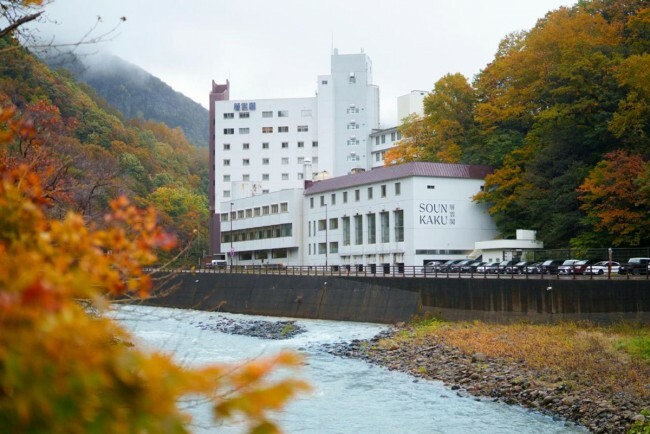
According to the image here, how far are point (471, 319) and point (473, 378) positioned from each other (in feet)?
47.2

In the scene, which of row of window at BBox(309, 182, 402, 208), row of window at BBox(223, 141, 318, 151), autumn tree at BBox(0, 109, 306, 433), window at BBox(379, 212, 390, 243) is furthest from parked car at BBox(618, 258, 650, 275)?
row of window at BBox(223, 141, 318, 151)

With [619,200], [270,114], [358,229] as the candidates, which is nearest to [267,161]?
[270,114]

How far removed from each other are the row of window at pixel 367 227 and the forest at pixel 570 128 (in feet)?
23.9

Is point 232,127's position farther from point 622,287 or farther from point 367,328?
point 622,287

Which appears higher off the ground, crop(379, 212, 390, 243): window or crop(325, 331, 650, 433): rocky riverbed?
crop(379, 212, 390, 243): window

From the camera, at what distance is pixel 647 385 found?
20953 millimetres

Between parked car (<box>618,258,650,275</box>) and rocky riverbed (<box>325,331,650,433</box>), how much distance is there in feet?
36.7

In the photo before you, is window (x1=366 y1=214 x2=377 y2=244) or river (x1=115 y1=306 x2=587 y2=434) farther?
window (x1=366 y1=214 x2=377 y2=244)

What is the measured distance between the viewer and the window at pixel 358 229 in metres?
66.8

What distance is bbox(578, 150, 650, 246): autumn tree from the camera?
152ft

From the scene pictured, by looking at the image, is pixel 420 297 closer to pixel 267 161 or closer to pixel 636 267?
pixel 636 267

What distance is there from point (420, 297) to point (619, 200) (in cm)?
1548

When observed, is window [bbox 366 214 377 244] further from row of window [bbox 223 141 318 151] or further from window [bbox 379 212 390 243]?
row of window [bbox 223 141 318 151]

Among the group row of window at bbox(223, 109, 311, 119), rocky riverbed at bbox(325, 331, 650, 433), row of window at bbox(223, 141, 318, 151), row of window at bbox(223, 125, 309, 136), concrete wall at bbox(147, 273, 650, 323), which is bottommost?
rocky riverbed at bbox(325, 331, 650, 433)
